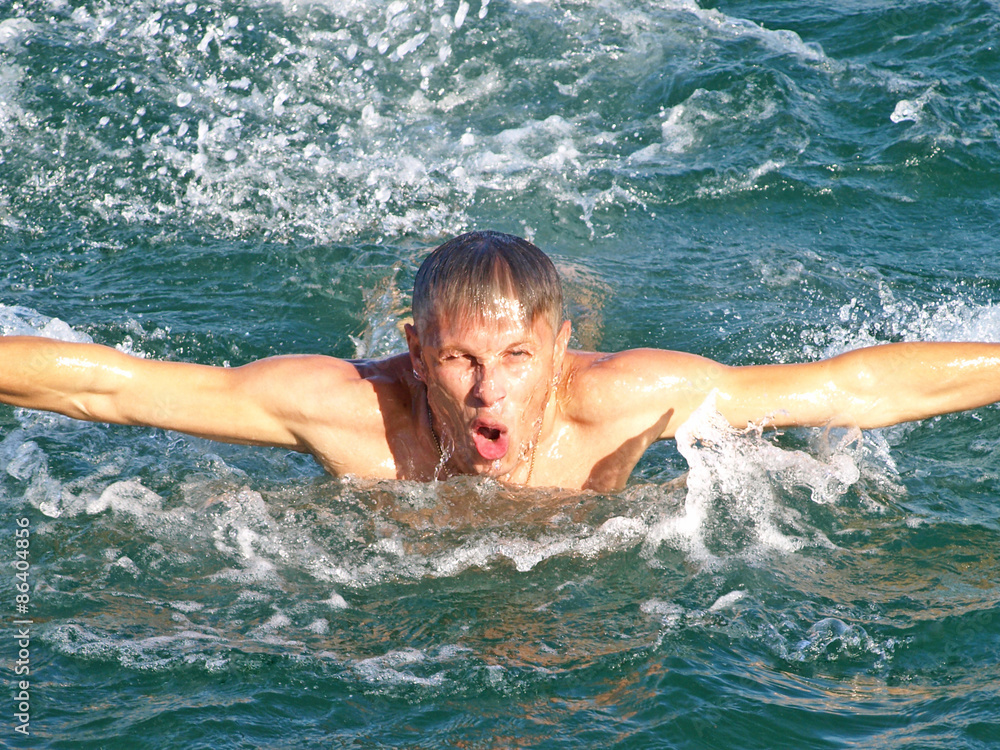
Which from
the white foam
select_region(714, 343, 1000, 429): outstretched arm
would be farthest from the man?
the white foam

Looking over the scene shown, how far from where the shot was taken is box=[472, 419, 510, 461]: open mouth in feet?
12.9

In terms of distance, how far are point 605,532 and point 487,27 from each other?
19.6 feet

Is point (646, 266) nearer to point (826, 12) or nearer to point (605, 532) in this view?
point (605, 532)

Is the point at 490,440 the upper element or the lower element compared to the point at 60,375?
lower

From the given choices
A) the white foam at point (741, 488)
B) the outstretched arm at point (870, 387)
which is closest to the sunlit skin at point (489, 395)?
the outstretched arm at point (870, 387)

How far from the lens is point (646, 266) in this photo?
21.8 feet

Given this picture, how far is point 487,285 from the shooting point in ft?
12.4

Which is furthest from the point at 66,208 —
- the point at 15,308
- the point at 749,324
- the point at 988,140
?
the point at 988,140

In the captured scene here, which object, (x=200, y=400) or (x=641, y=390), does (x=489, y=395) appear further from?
(x=200, y=400)

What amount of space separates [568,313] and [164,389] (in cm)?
253

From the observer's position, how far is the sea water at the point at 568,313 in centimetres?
346

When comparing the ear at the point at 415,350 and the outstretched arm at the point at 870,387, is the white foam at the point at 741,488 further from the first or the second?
the ear at the point at 415,350

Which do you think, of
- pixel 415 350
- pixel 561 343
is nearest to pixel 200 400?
pixel 415 350

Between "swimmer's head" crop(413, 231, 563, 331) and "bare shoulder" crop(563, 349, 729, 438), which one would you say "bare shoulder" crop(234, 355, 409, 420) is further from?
"bare shoulder" crop(563, 349, 729, 438)
